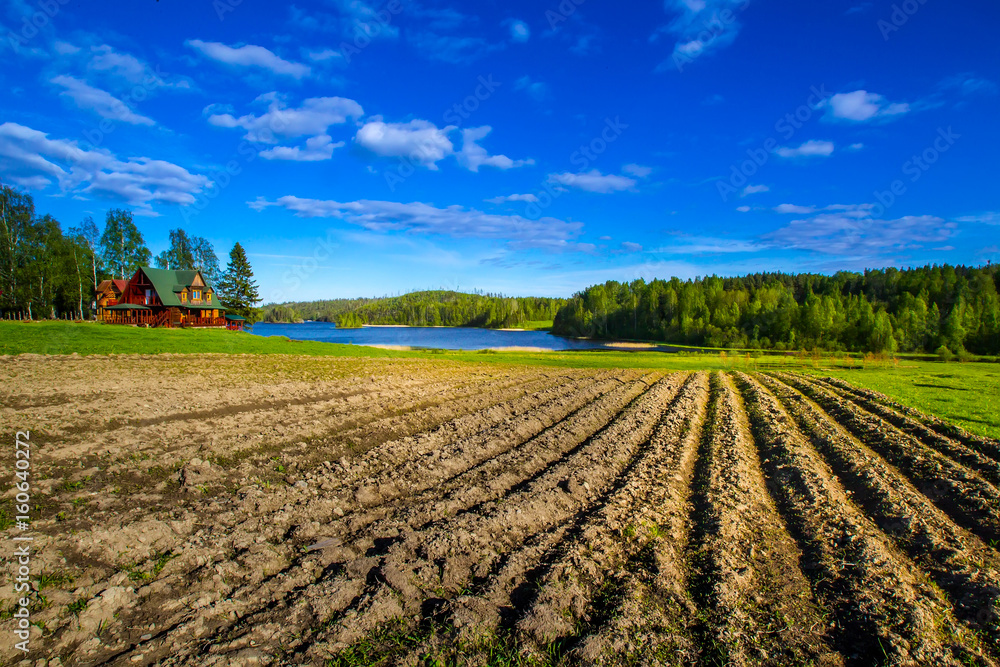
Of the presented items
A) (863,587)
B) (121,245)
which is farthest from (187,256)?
(863,587)

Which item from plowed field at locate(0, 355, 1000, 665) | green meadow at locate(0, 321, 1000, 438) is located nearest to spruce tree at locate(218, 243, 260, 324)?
green meadow at locate(0, 321, 1000, 438)

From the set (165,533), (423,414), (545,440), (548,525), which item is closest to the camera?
(165,533)

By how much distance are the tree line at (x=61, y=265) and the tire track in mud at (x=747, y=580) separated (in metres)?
72.3

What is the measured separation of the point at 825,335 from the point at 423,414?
293ft

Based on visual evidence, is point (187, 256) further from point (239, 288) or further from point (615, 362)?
point (615, 362)

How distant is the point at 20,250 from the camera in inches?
2019

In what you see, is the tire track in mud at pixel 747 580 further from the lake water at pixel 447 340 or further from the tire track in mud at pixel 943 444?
the lake water at pixel 447 340

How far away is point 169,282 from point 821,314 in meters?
106

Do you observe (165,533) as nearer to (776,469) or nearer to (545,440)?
(545,440)

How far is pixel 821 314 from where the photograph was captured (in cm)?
7825

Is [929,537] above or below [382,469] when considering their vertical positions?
below

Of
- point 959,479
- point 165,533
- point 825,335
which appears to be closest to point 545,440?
point 165,533

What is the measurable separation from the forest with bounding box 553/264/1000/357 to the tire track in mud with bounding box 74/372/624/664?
2636 inches

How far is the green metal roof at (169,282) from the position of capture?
→ 5212 centimetres
